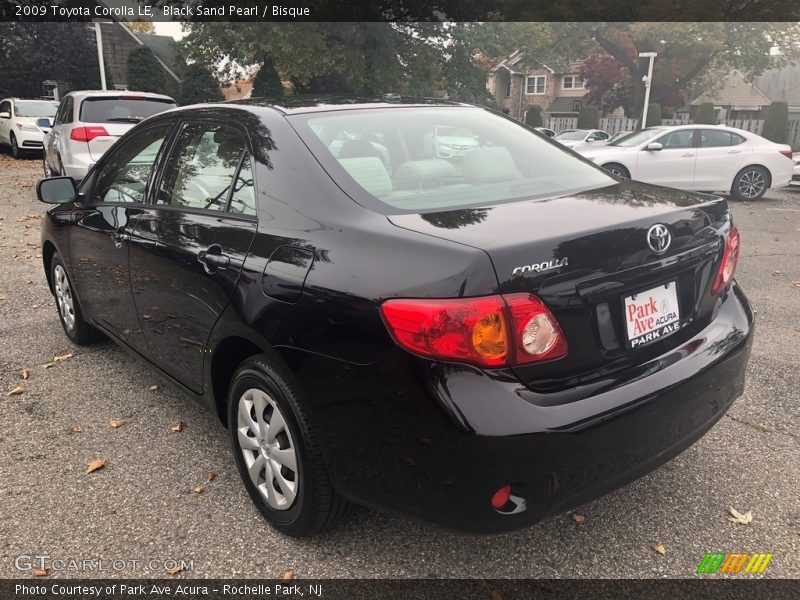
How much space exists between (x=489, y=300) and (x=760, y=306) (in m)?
4.67

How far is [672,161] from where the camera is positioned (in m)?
12.7

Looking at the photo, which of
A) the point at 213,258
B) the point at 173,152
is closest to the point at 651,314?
the point at 213,258

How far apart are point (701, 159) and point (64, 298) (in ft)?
39.3

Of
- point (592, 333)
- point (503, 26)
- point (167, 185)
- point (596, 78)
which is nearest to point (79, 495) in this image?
point (167, 185)

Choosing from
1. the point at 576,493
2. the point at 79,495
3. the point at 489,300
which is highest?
the point at 489,300

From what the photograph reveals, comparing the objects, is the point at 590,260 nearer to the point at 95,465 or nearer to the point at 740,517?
the point at 740,517

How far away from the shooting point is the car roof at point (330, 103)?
9.45ft

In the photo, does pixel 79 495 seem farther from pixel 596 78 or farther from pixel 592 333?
pixel 596 78

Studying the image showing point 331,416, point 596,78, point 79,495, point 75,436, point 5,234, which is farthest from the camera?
point 596,78

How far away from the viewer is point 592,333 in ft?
6.64

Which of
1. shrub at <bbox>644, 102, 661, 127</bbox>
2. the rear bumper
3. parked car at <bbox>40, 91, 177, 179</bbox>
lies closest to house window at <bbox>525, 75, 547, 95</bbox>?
shrub at <bbox>644, 102, 661, 127</bbox>

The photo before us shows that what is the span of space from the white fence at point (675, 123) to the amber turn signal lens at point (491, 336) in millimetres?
34724

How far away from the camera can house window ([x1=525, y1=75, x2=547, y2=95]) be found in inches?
2394

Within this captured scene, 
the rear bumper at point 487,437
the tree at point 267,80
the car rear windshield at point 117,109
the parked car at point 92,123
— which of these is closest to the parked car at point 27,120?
the parked car at point 92,123
